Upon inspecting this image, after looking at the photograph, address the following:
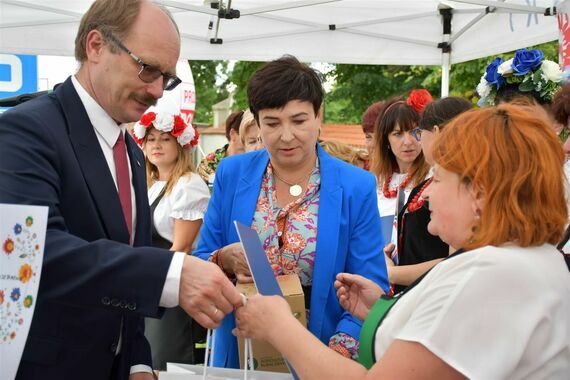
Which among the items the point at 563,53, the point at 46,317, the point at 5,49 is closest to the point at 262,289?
the point at 46,317

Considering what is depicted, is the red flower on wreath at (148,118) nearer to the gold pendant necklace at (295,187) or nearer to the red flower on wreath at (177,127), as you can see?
the red flower on wreath at (177,127)

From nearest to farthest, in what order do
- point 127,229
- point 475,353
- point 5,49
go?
point 475,353 < point 127,229 < point 5,49

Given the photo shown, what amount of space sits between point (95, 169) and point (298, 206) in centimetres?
97

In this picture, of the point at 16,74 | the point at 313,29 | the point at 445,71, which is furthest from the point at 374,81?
the point at 16,74

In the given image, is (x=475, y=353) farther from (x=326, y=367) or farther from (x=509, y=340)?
(x=326, y=367)

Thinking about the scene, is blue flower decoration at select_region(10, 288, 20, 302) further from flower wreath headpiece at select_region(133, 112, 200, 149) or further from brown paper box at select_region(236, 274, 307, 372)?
flower wreath headpiece at select_region(133, 112, 200, 149)

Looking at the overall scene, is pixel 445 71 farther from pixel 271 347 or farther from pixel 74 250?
pixel 74 250

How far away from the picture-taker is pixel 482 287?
5.09 feet

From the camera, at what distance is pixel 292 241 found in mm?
2621

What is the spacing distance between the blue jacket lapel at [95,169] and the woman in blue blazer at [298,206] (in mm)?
612

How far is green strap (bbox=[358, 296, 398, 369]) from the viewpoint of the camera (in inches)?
71.3

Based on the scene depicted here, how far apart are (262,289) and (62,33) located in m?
5.64

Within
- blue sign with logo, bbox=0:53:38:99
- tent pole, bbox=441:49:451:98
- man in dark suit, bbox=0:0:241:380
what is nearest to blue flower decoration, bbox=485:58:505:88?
man in dark suit, bbox=0:0:241:380

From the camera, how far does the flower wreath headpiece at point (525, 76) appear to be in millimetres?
3352
